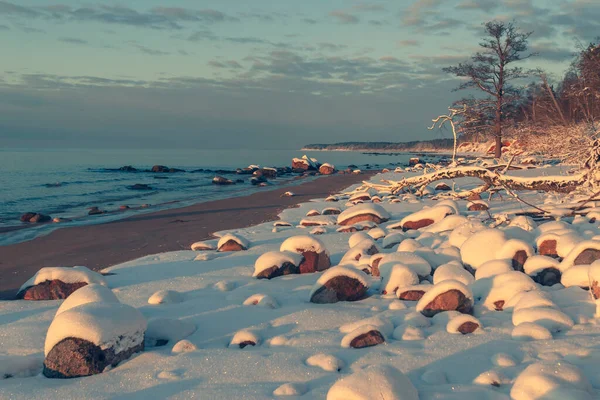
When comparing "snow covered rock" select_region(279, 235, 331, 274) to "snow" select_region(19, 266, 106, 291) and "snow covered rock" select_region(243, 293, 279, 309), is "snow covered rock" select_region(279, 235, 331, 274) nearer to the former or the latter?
"snow covered rock" select_region(243, 293, 279, 309)

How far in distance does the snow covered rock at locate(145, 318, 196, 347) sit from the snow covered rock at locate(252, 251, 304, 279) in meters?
1.54

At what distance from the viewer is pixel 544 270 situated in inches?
174

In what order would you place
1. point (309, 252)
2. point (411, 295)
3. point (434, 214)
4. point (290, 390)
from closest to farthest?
1. point (290, 390)
2. point (411, 295)
3. point (309, 252)
4. point (434, 214)

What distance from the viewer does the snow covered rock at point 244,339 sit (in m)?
3.39

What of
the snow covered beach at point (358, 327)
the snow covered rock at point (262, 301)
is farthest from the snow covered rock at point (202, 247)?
the snow covered rock at point (262, 301)

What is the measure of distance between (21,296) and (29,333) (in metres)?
1.23

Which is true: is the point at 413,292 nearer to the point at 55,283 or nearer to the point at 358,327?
the point at 358,327

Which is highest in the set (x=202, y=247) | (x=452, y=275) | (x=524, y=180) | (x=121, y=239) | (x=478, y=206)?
(x=524, y=180)

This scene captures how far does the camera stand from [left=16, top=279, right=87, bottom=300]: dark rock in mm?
4742

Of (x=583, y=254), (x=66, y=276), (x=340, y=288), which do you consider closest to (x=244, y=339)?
(x=340, y=288)

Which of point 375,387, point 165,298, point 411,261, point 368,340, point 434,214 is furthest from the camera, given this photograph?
point 434,214

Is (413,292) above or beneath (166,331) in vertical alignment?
above

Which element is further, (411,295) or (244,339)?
(411,295)

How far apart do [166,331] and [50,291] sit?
189 centimetres
